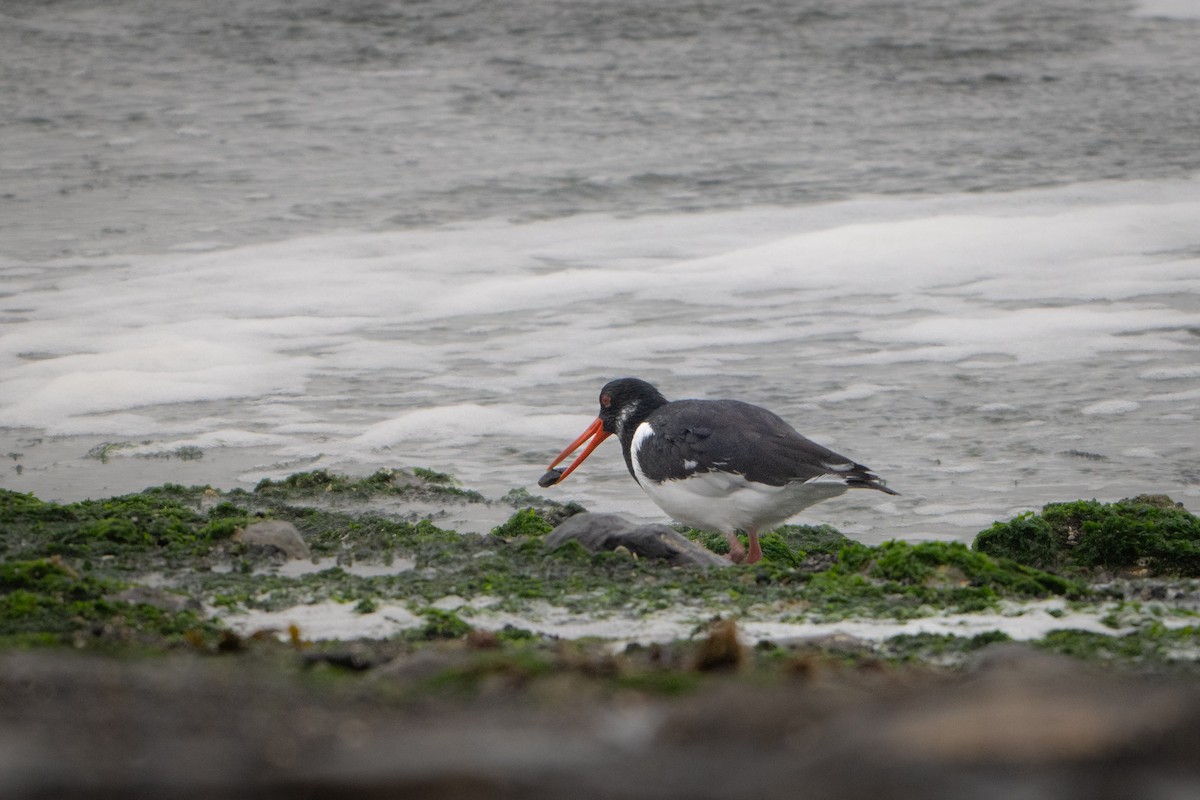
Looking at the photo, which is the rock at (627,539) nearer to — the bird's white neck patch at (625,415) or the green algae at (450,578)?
→ the green algae at (450,578)

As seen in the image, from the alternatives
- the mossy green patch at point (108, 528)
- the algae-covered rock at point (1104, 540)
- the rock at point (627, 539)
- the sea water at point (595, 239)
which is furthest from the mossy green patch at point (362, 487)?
the algae-covered rock at point (1104, 540)

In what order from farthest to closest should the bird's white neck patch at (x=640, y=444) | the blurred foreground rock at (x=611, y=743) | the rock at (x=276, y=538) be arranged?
the bird's white neck patch at (x=640, y=444)
the rock at (x=276, y=538)
the blurred foreground rock at (x=611, y=743)

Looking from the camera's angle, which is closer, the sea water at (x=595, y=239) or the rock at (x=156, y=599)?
the rock at (x=156, y=599)

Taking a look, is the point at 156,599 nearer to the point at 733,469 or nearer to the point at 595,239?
the point at 733,469

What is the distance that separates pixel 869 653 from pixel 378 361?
5896mm

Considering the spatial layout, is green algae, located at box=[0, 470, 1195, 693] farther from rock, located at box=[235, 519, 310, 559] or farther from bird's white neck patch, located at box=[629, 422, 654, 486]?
bird's white neck patch, located at box=[629, 422, 654, 486]

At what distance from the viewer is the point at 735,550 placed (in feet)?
19.7

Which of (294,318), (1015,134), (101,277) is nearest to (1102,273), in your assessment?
(1015,134)

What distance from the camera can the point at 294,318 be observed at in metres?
10.4

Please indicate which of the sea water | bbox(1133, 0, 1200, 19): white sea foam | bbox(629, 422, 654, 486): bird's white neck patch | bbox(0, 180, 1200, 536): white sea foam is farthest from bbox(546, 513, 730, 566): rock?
bbox(1133, 0, 1200, 19): white sea foam

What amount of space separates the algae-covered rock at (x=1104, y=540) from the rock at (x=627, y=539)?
4.00 ft

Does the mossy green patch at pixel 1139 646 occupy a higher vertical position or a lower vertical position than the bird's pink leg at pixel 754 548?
higher

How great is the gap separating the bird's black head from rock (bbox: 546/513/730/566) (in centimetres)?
129

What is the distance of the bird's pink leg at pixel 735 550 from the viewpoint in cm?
598
